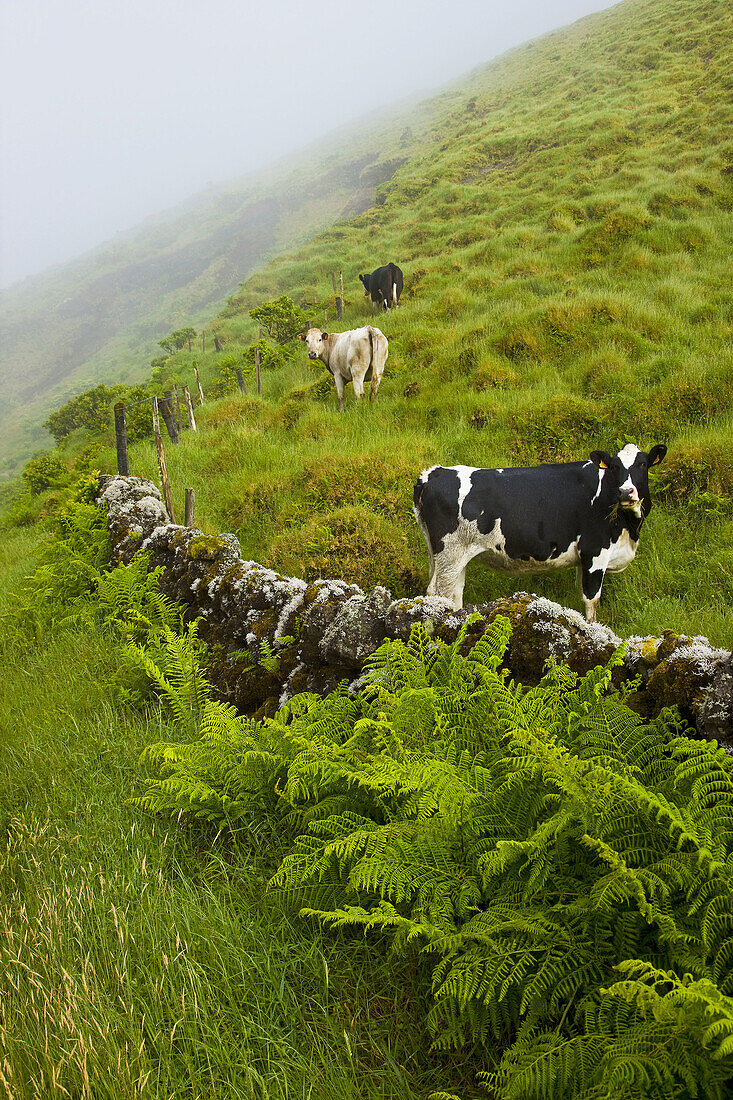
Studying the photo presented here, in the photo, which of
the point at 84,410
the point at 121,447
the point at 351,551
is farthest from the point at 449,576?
the point at 84,410

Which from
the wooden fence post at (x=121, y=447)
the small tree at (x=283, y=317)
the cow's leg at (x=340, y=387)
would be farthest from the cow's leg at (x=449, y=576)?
the small tree at (x=283, y=317)

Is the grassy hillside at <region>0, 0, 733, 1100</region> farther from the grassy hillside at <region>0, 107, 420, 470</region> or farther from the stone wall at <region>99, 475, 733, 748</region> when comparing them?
the grassy hillside at <region>0, 107, 420, 470</region>

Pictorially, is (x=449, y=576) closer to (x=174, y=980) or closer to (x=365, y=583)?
(x=365, y=583)

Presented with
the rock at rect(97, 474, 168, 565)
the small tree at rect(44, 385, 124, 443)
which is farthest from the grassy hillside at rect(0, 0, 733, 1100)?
the small tree at rect(44, 385, 124, 443)

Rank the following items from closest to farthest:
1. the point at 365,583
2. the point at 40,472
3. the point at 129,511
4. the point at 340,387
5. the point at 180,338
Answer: the point at 365,583, the point at 129,511, the point at 340,387, the point at 40,472, the point at 180,338

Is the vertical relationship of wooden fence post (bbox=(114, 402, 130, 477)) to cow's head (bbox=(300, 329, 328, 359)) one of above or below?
below

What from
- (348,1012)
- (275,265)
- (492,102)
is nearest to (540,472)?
(348,1012)

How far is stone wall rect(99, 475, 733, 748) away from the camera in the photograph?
278 cm

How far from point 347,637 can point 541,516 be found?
2526 mm

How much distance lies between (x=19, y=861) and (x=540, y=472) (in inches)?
200

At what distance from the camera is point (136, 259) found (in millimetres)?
165250

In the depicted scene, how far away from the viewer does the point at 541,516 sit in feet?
17.2

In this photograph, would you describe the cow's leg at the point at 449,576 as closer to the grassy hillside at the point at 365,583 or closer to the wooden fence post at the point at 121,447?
the grassy hillside at the point at 365,583

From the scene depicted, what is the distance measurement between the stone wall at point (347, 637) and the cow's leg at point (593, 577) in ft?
6.17
